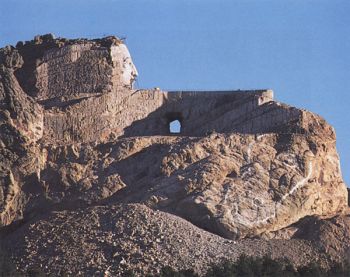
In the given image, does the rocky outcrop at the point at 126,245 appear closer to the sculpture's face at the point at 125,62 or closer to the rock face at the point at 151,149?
the rock face at the point at 151,149

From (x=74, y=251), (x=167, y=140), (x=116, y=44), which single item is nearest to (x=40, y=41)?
(x=116, y=44)

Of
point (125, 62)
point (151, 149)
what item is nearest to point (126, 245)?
point (151, 149)

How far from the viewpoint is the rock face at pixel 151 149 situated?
82.8 meters

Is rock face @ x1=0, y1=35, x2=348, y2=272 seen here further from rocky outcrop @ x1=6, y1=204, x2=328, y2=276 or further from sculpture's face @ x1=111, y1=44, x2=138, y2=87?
rocky outcrop @ x1=6, y1=204, x2=328, y2=276

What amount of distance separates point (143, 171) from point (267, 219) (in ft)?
17.5

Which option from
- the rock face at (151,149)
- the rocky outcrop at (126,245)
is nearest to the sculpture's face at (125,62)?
the rock face at (151,149)

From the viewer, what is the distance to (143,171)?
84750 millimetres

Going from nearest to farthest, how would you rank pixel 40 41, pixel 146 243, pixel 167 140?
pixel 146 243 → pixel 167 140 → pixel 40 41

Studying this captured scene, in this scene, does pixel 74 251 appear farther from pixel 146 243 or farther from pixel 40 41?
pixel 40 41

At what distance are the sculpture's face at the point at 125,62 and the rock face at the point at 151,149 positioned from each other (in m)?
0.06

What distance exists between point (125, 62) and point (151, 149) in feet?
21.5

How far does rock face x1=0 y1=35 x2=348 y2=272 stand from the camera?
3258 inches

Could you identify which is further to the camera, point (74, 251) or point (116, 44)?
point (116, 44)

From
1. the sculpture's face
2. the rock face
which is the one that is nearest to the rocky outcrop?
the rock face
